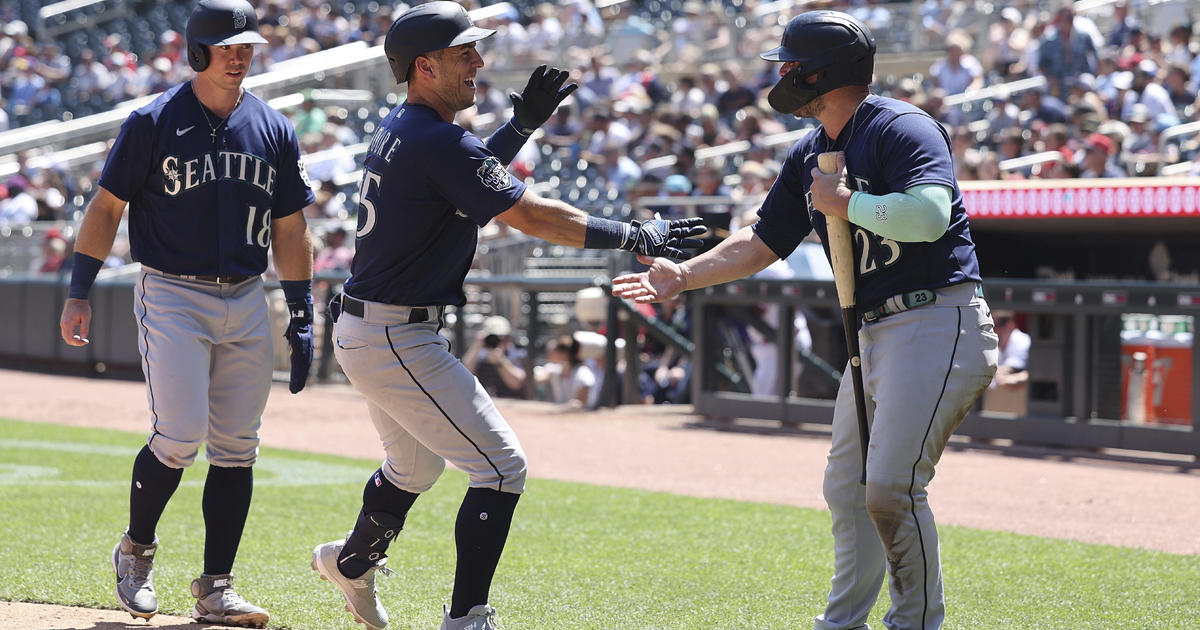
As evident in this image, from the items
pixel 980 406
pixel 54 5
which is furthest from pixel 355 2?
pixel 980 406

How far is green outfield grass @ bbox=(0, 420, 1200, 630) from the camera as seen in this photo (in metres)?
4.68

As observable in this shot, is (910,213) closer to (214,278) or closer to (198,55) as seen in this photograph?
(214,278)

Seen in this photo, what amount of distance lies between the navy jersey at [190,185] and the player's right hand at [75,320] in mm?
257

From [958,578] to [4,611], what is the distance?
141 inches

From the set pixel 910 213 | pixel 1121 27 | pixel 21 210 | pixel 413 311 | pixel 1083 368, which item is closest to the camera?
pixel 910 213

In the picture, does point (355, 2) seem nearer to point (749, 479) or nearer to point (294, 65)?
point (294, 65)

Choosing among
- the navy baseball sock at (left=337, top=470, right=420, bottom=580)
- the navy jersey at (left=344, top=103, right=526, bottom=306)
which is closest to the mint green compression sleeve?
the navy jersey at (left=344, top=103, right=526, bottom=306)

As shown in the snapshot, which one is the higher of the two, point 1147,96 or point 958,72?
point 958,72

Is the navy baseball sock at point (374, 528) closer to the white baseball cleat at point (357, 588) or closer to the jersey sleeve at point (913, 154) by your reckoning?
the white baseball cleat at point (357, 588)

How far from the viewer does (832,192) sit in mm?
3645

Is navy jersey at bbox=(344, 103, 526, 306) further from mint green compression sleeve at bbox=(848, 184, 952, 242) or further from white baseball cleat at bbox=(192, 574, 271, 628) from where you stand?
white baseball cleat at bbox=(192, 574, 271, 628)

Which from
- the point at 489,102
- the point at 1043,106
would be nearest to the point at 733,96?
the point at 489,102

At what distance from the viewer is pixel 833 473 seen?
394cm

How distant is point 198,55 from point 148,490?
146 centimetres
